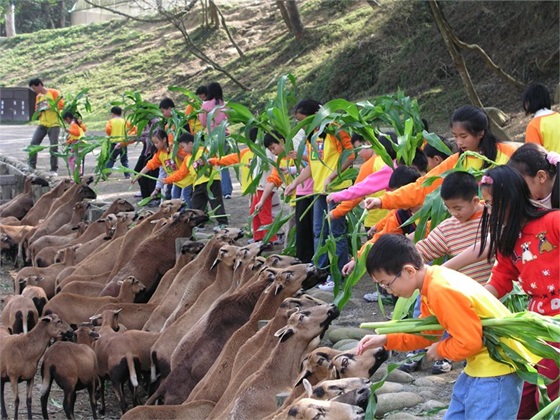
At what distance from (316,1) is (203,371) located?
78.7ft

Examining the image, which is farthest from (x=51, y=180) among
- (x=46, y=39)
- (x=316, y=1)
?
(x=46, y=39)

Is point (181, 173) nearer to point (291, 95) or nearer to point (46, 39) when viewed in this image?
point (291, 95)

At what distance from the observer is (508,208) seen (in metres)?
4.58

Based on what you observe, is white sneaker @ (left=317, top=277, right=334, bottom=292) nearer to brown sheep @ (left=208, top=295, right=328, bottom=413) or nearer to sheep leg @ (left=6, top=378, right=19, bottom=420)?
brown sheep @ (left=208, top=295, right=328, bottom=413)

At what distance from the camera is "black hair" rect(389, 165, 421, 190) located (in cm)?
730

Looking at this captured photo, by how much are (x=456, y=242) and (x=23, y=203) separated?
10.8 meters

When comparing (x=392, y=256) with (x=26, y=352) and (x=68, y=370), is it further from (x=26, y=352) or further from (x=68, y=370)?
(x=26, y=352)

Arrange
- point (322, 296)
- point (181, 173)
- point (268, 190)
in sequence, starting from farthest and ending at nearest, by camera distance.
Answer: point (181, 173) → point (268, 190) → point (322, 296)

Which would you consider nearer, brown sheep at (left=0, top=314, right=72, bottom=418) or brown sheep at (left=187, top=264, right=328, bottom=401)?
→ brown sheep at (left=187, top=264, right=328, bottom=401)

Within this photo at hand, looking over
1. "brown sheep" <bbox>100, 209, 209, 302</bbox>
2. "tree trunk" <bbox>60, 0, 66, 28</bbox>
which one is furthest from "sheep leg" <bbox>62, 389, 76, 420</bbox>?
"tree trunk" <bbox>60, 0, 66, 28</bbox>

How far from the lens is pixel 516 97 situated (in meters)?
17.7

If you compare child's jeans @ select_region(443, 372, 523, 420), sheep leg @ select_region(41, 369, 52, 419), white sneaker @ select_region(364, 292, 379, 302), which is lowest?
sheep leg @ select_region(41, 369, 52, 419)

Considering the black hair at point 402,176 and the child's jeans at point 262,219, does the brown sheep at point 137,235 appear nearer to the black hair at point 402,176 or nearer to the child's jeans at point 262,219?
the child's jeans at point 262,219

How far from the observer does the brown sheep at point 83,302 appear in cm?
916
